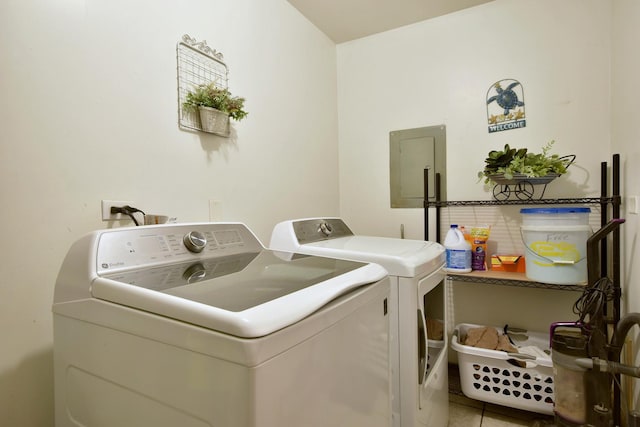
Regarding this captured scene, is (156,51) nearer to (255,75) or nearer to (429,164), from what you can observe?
(255,75)

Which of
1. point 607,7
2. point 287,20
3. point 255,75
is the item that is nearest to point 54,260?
point 255,75

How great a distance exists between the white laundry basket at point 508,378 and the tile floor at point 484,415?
13 cm

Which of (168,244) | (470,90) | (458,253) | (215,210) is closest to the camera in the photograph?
(168,244)

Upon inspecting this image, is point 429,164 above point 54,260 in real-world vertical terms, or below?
above

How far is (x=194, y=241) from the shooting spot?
1.16m

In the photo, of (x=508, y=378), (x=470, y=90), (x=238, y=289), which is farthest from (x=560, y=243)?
(x=238, y=289)

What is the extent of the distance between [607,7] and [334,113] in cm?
183

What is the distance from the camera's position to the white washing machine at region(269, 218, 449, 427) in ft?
4.17

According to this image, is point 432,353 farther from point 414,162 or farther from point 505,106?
point 505,106

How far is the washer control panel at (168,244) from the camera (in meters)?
0.93

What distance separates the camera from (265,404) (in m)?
0.57

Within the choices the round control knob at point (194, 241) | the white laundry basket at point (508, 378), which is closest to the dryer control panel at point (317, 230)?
the round control knob at point (194, 241)

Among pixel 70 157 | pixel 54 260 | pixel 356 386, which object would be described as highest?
pixel 70 157

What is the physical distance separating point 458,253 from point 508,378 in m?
0.73
